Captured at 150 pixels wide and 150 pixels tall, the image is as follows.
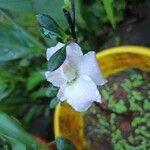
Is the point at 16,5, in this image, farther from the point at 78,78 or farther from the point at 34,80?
A: the point at 34,80

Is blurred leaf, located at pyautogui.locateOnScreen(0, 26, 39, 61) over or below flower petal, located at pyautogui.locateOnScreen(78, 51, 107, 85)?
below

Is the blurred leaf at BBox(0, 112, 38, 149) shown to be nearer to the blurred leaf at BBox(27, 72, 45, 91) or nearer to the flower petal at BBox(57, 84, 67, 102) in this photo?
the flower petal at BBox(57, 84, 67, 102)

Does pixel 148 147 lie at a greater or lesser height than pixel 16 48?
lesser

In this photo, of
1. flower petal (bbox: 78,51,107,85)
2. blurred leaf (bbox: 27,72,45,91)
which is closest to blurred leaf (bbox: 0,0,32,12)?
flower petal (bbox: 78,51,107,85)

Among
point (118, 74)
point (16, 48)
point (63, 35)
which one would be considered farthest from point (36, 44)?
point (63, 35)

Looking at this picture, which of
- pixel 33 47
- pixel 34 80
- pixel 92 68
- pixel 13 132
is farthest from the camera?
pixel 34 80

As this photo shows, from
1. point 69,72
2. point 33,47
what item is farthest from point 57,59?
point 33,47

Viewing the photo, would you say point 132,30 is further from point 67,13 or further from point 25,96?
point 67,13
